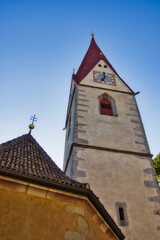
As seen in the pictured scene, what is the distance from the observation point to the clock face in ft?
46.0

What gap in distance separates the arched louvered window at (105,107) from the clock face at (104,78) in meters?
1.73

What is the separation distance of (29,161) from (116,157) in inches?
176

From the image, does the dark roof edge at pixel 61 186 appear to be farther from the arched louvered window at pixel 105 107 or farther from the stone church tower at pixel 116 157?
the arched louvered window at pixel 105 107

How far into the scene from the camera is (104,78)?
14398 mm

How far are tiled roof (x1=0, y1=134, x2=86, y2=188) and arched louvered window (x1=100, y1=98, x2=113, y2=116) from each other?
5168mm

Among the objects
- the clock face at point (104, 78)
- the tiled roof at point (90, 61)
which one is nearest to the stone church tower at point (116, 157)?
the clock face at point (104, 78)

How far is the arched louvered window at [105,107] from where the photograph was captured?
11689mm

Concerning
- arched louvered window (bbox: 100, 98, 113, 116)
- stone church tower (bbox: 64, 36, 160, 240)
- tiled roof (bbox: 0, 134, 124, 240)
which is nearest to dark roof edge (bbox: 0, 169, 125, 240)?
tiled roof (bbox: 0, 134, 124, 240)

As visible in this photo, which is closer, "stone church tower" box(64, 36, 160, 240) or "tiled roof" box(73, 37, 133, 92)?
"stone church tower" box(64, 36, 160, 240)

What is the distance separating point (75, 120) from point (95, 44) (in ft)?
43.9

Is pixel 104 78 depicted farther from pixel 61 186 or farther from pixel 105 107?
pixel 61 186

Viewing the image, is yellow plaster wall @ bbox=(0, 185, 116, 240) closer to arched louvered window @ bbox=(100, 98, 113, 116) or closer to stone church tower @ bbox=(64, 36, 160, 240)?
stone church tower @ bbox=(64, 36, 160, 240)

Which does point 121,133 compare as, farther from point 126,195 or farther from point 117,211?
point 117,211

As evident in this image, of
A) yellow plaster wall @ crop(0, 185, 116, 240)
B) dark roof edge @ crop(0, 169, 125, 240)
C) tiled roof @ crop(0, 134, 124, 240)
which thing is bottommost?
yellow plaster wall @ crop(0, 185, 116, 240)
